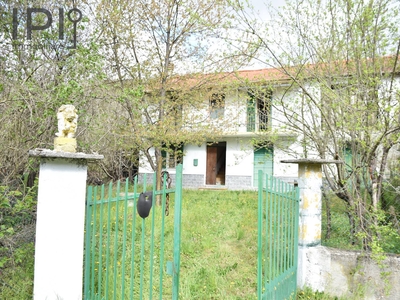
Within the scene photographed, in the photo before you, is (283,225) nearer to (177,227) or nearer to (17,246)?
(177,227)

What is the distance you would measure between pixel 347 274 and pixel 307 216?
0.86 metres

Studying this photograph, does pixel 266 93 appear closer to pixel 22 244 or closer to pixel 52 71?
pixel 52 71

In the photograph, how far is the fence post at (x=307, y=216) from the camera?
4336 millimetres

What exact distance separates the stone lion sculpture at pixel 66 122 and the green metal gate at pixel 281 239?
1894 mm

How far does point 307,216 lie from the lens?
434 centimetres

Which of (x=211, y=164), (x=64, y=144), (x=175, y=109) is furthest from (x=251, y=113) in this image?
(x=211, y=164)

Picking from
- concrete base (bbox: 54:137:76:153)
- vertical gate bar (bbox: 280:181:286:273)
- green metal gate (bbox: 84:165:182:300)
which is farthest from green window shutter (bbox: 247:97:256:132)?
concrete base (bbox: 54:137:76:153)

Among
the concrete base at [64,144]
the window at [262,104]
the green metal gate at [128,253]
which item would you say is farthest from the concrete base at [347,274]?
the concrete base at [64,144]

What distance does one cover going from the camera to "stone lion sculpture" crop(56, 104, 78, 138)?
281 centimetres

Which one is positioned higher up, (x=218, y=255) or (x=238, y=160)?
(x=238, y=160)

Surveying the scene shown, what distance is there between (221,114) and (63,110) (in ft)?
26.5

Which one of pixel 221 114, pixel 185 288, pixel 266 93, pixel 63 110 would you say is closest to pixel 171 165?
pixel 221 114

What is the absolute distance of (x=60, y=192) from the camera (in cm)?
262

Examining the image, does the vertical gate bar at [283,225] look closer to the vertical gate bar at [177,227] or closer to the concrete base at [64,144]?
the vertical gate bar at [177,227]
